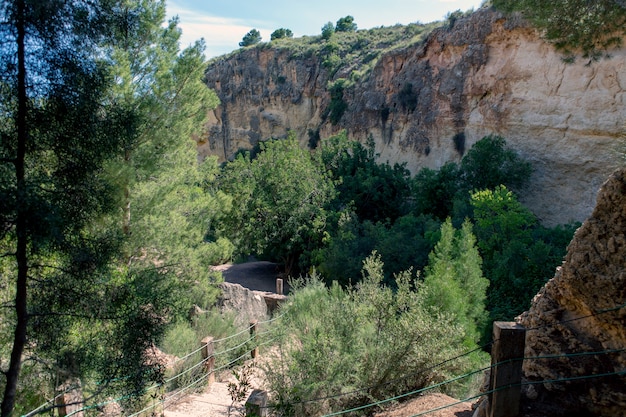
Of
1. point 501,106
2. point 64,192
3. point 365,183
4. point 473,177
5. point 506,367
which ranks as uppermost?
point 501,106

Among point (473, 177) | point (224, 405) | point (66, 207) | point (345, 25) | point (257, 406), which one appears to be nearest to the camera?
point (66, 207)

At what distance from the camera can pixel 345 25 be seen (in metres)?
46.1

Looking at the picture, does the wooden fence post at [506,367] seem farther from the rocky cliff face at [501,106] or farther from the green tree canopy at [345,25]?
the green tree canopy at [345,25]

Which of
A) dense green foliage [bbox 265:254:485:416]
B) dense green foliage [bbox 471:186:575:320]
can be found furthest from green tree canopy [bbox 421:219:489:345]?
dense green foliage [bbox 471:186:575:320]

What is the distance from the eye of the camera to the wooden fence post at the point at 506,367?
Answer: 360 centimetres

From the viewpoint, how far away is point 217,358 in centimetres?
955

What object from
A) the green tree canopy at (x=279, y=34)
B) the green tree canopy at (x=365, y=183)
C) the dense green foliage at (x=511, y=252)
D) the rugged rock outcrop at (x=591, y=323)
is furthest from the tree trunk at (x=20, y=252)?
the green tree canopy at (x=279, y=34)

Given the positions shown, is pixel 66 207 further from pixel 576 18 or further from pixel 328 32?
pixel 328 32

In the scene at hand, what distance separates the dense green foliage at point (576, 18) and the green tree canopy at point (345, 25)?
41.5 metres

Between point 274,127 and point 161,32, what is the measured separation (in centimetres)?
2738

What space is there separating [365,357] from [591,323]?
278 centimetres

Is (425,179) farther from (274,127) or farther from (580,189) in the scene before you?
(274,127)

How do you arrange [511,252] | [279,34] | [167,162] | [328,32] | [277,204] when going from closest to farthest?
[167,162], [511,252], [277,204], [328,32], [279,34]

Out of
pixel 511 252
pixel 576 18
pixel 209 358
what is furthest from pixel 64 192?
pixel 511 252
